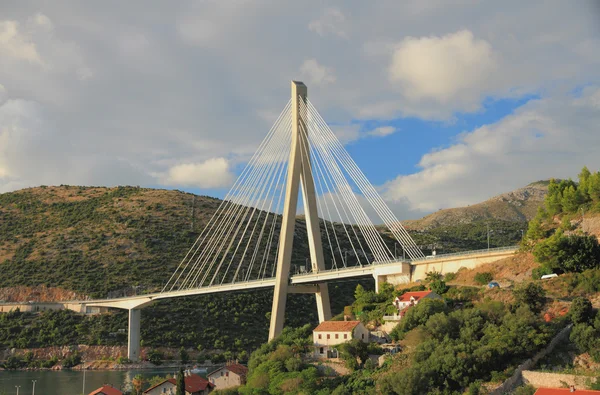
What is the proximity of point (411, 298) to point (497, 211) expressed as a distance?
95505 mm

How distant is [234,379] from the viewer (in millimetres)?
37969

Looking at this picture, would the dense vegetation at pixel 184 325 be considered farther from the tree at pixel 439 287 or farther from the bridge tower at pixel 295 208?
the tree at pixel 439 287

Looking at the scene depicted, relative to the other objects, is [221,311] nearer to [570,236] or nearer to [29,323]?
[29,323]

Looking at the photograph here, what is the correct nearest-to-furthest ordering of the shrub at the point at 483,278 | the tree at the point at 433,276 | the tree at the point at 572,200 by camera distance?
the shrub at the point at 483,278
the tree at the point at 433,276
the tree at the point at 572,200

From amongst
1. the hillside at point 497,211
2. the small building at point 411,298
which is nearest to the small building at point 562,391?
the small building at point 411,298

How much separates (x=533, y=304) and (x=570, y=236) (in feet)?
19.6

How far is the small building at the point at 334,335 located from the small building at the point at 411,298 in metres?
2.45

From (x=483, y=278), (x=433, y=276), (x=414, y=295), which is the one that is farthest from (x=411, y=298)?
(x=483, y=278)

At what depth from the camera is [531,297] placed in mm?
32812

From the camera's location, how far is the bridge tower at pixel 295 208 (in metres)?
43.3

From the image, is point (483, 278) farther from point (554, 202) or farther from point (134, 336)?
point (134, 336)

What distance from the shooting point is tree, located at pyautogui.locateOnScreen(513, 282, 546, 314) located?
32656mm

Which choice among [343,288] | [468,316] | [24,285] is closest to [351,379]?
[468,316]

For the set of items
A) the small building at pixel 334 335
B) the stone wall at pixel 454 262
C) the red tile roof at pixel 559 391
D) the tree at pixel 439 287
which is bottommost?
the red tile roof at pixel 559 391
